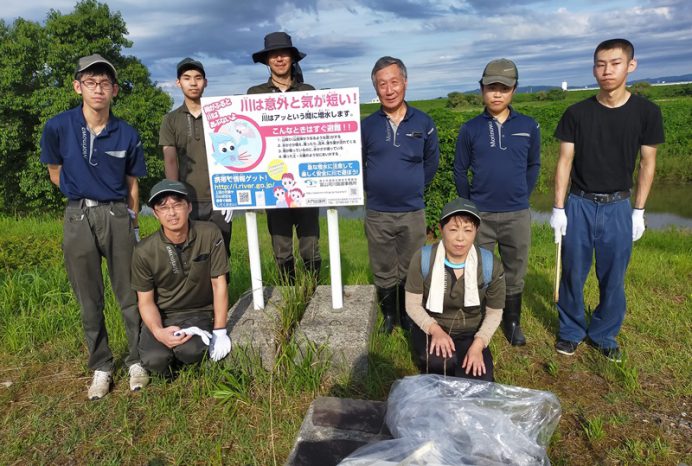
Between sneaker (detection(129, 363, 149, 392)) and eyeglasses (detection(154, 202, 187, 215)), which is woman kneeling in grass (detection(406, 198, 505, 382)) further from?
sneaker (detection(129, 363, 149, 392))

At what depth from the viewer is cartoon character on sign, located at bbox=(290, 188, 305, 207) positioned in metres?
3.77

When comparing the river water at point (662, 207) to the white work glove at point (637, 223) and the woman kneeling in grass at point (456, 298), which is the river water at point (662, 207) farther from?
the woman kneeling in grass at point (456, 298)

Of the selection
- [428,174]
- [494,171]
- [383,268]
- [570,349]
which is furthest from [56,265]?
[570,349]

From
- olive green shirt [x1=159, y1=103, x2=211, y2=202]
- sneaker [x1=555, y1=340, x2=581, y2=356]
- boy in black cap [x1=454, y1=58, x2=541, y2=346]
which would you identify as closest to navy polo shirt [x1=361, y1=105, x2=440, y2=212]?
boy in black cap [x1=454, y1=58, x2=541, y2=346]

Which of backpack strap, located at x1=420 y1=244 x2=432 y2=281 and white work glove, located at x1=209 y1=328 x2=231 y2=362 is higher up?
backpack strap, located at x1=420 y1=244 x2=432 y2=281

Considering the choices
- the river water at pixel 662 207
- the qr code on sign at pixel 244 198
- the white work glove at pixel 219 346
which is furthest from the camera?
the river water at pixel 662 207

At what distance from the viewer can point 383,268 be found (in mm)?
4102

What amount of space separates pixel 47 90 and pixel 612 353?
17.9 metres

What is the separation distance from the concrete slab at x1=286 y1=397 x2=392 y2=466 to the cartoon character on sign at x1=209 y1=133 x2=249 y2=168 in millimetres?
2092

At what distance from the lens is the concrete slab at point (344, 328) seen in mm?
3340

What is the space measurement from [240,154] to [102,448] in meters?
2.18

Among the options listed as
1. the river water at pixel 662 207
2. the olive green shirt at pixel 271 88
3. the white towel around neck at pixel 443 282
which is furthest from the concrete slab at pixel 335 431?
the river water at pixel 662 207

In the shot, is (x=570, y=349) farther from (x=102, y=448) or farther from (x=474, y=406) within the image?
(x=102, y=448)

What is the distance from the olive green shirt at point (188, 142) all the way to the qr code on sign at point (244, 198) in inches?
23.0
